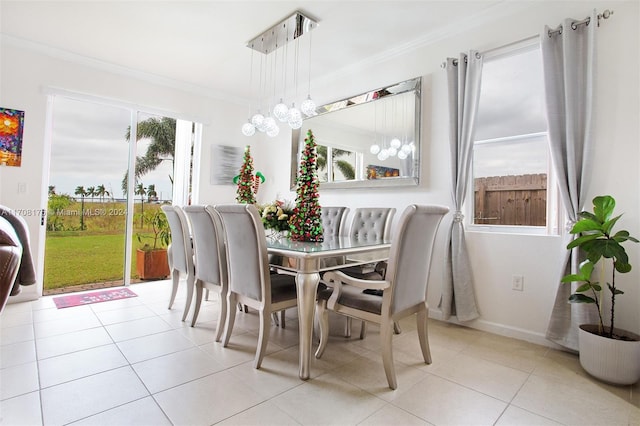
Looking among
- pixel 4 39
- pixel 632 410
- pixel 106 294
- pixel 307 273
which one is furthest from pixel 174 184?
pixel 632 410

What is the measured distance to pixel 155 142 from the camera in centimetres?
448

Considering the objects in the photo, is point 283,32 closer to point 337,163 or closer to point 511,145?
point 337,163

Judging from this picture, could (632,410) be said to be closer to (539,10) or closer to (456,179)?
(456,179)

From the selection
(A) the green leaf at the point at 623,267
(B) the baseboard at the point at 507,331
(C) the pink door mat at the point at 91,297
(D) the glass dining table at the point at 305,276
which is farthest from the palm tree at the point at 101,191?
(A) the green leaf at the point at 623,267

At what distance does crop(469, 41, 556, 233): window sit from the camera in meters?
2.61

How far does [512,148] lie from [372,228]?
1415mm

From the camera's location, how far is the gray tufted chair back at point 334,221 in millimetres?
3439

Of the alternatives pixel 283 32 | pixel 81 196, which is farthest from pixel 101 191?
pixel 283 32

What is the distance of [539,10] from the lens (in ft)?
8.25

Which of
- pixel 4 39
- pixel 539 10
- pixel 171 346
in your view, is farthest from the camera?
pixel 4 39

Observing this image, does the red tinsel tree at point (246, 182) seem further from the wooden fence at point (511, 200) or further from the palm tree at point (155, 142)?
the wooden fence at point (511, 200)

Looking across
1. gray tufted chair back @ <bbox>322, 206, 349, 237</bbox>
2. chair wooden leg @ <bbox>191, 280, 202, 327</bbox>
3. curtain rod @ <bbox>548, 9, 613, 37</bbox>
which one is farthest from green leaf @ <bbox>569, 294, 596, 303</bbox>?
chair wooden leg @ <bbox>191, 280, 202, 327</bbox>

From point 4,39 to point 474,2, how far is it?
4537 millimetres

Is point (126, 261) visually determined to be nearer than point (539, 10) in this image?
No
